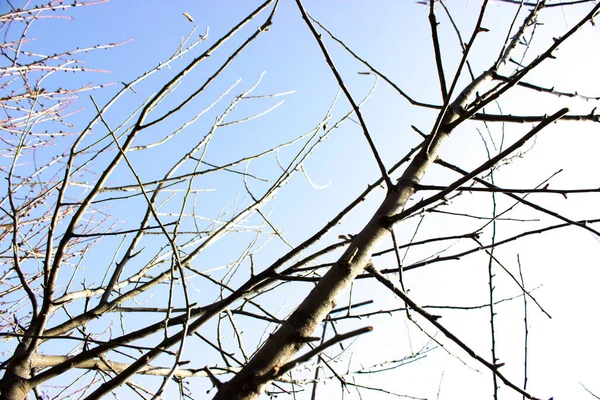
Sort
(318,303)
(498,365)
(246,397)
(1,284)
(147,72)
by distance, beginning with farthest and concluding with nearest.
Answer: (1,284)
(147,72)
(498,365)
(318,303)
(246,397)

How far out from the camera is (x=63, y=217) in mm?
2875

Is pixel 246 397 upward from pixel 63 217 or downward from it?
downward

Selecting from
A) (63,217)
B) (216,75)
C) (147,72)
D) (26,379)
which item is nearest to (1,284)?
(63,217)

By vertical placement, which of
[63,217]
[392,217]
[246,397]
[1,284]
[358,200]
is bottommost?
[246,397]

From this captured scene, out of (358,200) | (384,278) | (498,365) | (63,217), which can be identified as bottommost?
(498,365)

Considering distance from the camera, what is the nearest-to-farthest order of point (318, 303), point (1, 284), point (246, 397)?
point (246, 397)
point (318, 303)
point (1, 284)

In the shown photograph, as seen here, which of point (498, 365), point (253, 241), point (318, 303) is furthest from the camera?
point (253, 241)

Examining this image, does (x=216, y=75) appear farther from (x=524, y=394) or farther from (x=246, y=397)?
(x=524, y=394)

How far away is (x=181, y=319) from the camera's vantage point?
1.56m

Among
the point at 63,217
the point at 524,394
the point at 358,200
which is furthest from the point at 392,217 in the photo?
the point at 63,217

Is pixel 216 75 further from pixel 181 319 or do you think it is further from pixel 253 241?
pixel 253 241

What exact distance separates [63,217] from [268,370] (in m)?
2.50

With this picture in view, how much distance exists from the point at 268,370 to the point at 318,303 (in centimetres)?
20

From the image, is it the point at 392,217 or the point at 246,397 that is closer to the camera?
the point at 246,397
